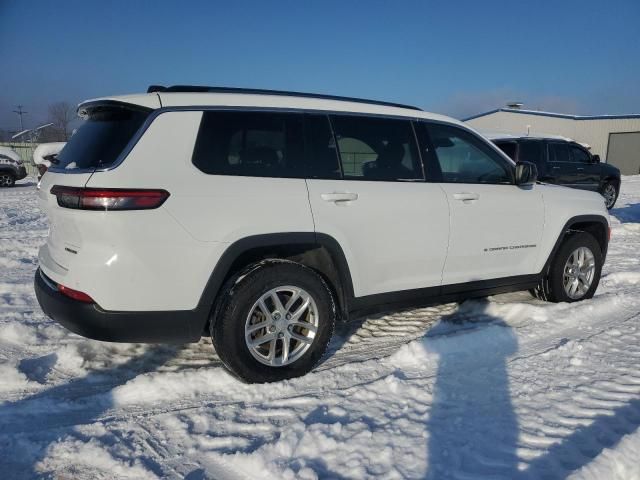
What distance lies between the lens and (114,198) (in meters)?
2.63

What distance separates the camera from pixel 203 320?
2.96 meters

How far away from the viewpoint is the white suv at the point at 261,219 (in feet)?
8.96

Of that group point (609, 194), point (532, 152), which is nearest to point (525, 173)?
point (532, 152)

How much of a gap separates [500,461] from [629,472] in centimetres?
Result: 54

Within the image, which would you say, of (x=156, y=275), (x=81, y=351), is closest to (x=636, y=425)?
(x=156, y=275)

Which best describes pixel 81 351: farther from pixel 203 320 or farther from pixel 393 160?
pixel 393 160

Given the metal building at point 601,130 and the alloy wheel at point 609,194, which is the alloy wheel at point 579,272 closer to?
the alloy wheel at point 609,194

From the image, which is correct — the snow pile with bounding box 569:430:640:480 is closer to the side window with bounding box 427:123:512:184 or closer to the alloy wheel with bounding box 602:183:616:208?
the side window with bounding box 427:123:512:184

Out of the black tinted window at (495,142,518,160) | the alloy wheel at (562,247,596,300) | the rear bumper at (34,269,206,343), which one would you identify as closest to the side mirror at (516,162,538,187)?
the alloy wheel at (562,247,596,300)

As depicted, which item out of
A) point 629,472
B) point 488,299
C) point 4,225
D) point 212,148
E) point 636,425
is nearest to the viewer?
point 629,472

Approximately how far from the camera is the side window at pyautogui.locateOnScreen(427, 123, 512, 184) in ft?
12.8

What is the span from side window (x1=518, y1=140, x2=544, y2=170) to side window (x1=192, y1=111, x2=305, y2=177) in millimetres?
8977

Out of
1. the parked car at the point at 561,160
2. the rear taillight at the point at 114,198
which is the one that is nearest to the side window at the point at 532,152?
the parked car at the point at 561,160

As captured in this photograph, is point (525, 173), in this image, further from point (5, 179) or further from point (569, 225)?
point (5, 179)
